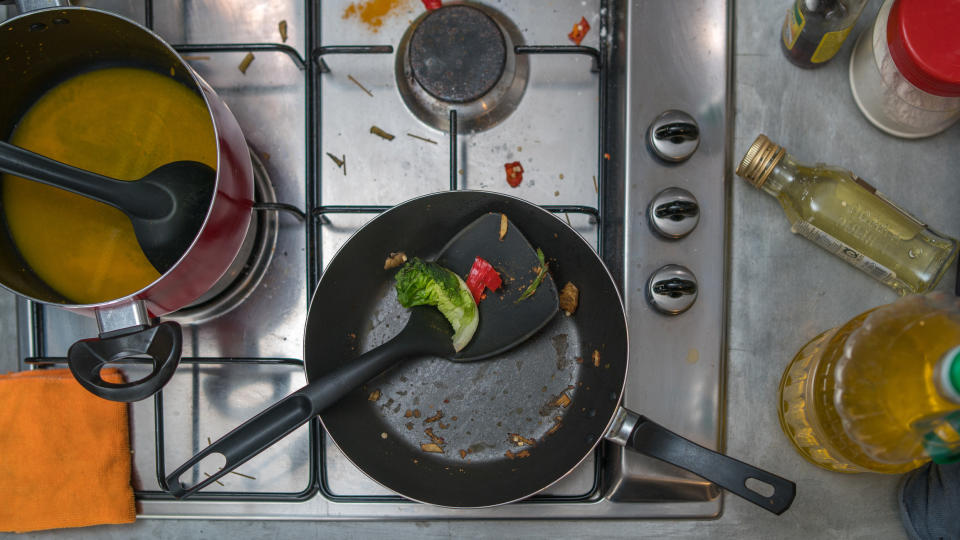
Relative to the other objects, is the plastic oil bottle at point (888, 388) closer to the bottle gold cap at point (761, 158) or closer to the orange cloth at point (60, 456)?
the bottle gold cap at point (761, 158)

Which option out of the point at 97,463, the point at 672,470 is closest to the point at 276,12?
the point at 97,463

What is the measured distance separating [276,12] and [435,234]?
263 mm

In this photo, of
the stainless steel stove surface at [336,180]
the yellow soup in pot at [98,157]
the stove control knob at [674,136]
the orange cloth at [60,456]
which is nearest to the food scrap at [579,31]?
the stainless steel stove surface at [336,180]

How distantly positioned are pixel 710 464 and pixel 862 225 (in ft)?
0.84

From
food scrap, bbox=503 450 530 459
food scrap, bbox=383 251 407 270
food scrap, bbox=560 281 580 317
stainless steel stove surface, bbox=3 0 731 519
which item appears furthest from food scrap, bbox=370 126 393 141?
food scrap, bbox=503 450 530 459

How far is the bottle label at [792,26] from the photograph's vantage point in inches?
20.7

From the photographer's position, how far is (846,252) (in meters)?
0.55

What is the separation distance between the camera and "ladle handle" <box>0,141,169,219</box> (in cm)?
42

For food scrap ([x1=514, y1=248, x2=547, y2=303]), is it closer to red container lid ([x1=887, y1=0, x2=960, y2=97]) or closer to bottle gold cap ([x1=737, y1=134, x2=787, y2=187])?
bottle gold cap ([x1=737, y1=134, x2=787, y2=187])

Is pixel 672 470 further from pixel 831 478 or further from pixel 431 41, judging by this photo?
pixel 431 41

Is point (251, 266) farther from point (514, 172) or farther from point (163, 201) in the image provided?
point (514, 172)

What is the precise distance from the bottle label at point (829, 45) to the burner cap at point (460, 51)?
0.28m

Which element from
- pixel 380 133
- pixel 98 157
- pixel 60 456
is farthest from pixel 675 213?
pixel 60 456

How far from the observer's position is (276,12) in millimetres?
582
